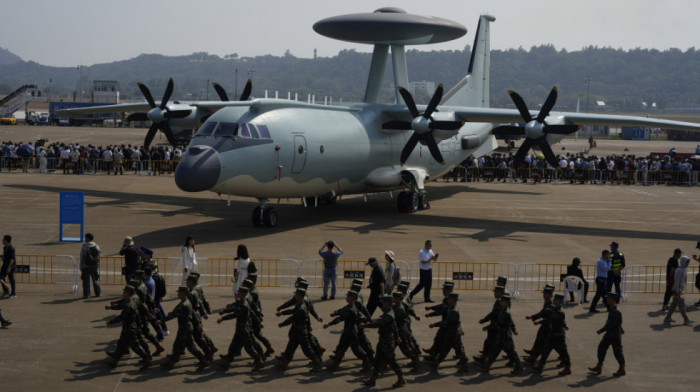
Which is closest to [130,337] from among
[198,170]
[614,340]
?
[614,340]

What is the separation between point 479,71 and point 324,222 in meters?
17.5

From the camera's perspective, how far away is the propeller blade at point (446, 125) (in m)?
30.8

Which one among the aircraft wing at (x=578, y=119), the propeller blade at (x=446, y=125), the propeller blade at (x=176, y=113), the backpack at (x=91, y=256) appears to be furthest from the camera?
the propeller blade at (x=176, y=113)

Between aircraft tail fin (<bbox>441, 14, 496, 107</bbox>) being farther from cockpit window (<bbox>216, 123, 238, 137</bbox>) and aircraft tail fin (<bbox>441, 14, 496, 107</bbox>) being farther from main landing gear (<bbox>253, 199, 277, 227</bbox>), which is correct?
cockpit window (<bbox>216, 123, 238, 137</bbox>)

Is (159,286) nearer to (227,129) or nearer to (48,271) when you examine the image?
(48,271)

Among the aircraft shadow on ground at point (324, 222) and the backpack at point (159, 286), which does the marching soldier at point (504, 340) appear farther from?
the aircraft shadow on ground at point (324, 222)

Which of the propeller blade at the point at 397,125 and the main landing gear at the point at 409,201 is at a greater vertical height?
the propeller blade at the point at 397,125

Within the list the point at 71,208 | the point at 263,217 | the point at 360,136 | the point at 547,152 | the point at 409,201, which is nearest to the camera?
the point at 71,208

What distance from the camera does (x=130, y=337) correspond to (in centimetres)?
1372

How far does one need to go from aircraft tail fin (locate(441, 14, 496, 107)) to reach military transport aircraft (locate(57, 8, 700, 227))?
0.35 meters

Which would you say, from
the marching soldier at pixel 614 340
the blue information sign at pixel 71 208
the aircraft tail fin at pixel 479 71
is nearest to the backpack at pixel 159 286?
the marching soldier at pixel 614 340

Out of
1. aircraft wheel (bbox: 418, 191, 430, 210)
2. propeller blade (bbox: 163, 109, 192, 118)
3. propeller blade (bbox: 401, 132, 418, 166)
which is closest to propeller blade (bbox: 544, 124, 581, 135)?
propeller blade (bbox: 401, 132, 418, 166)

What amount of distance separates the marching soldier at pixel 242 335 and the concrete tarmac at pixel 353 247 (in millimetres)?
275

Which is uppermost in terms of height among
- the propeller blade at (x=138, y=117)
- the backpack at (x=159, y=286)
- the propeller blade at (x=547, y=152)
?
the propeller blade at (x=138, y=117)
